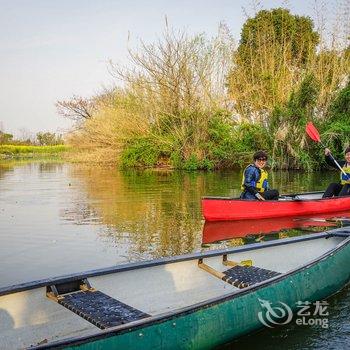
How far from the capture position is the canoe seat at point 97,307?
4209mm

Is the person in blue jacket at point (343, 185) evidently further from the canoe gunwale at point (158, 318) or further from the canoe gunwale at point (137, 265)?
the canoe gunwale at point (158, 318)

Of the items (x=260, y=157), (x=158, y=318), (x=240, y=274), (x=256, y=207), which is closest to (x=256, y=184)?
(x=256, y=207)

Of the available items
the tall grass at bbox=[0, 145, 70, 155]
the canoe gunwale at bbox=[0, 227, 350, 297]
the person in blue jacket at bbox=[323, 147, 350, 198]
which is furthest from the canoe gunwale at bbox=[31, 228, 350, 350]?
the tall grass at bbox=[0, 145, 70, 155]

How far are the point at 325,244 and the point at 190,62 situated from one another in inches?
822

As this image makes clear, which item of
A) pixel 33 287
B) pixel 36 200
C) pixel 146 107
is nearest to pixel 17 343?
pixel 33 287

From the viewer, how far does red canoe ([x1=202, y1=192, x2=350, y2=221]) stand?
11.1 meters

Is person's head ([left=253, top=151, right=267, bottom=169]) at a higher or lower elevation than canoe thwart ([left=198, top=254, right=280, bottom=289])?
higher

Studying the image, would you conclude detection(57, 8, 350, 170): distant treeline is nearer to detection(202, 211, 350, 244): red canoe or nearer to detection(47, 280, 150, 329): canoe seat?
detection(202, 211, 350, 244): red canoe

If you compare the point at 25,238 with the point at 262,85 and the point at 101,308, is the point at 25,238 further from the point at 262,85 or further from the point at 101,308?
the point at 262,85

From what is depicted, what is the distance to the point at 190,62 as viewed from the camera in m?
26.6

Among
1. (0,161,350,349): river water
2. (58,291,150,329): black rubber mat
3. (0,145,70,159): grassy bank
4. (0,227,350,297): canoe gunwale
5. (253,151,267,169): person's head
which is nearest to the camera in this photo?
(58,291,150,329): black rubber mat

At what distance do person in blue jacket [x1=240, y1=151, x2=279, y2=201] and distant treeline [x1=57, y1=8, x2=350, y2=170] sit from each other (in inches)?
557

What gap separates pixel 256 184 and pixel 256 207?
507mm

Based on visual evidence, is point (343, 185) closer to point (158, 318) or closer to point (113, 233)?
point (113, 233)
